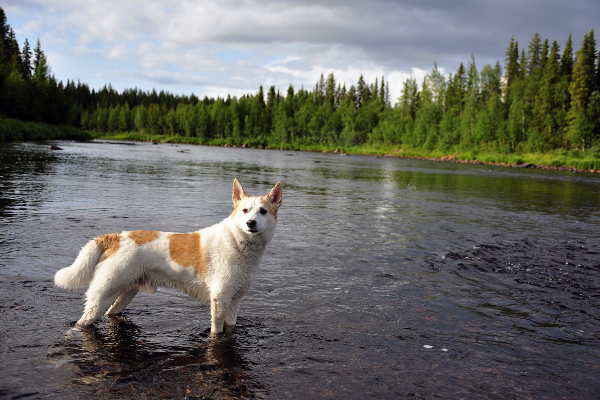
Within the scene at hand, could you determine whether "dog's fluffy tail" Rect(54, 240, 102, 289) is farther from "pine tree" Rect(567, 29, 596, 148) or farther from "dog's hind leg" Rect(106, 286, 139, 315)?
"pine tree" Rect(567, 29, 596, 148)

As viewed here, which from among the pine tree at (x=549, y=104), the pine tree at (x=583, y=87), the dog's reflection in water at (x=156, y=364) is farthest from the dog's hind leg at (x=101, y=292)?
the pine tree at (x=549, y=104)

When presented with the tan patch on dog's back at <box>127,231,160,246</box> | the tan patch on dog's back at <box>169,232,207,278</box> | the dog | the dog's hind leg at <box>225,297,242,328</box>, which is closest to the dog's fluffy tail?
the dog

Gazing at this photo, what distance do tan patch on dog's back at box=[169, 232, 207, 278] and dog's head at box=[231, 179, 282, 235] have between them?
2.38 feet

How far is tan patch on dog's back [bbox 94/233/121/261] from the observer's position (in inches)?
243

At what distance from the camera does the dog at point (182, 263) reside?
609 cm

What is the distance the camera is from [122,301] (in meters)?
7.00

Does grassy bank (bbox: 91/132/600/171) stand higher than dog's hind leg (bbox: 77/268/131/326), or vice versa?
grassy bank (bbox: 91/132/600/171)

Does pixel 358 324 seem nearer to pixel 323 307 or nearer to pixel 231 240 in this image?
pixel 323 307

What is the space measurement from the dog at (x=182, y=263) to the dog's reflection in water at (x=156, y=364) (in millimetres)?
361

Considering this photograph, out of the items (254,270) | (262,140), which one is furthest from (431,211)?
(262,140)

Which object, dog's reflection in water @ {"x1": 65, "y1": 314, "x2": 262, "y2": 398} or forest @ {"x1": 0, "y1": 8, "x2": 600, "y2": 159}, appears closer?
dog's reflection in water @ {"x1": 65, "y1": 314, "x2": 262, "y2": 398}

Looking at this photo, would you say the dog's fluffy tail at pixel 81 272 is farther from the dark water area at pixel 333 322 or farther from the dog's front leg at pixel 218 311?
the dog's front leg at pixel 218 311

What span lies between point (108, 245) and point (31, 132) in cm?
8153

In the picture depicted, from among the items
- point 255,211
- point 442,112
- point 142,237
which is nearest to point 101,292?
point 142,237
